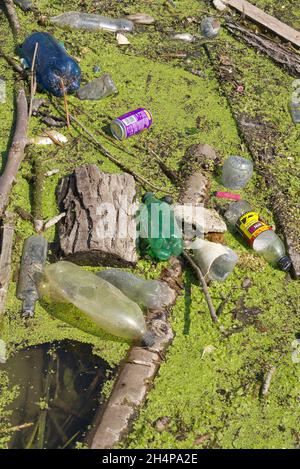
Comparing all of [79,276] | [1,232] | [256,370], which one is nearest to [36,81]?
[1,232]

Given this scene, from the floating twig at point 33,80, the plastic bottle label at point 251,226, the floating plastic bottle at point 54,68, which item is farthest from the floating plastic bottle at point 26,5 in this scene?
the plastic bottle label at point 251,226

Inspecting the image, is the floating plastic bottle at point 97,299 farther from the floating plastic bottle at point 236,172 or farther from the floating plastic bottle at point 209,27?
the floating plastic bottle at point 209,27

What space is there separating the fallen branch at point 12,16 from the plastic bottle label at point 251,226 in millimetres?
3102

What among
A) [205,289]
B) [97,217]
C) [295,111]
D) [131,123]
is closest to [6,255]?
[97,217]

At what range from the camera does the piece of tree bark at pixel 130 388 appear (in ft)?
11.4

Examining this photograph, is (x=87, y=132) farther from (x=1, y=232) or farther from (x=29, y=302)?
(x=29, y=302)

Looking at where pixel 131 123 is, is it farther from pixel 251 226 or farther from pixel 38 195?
pixel 251 226

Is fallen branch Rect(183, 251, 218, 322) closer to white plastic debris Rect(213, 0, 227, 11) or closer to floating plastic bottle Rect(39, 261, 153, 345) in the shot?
floating plastic bottle Rect(39, 261, 153, 345)

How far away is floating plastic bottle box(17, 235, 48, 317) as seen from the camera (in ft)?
13.4

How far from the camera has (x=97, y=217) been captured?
4410 mm

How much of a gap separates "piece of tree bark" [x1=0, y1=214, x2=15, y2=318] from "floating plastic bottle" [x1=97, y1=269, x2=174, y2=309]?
23.1 inches

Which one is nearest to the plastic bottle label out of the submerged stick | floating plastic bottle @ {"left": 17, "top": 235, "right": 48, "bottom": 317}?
the submerged stick

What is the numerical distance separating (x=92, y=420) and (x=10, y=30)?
423 cm

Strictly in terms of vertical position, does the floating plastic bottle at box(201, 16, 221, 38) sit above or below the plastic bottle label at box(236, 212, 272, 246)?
above
